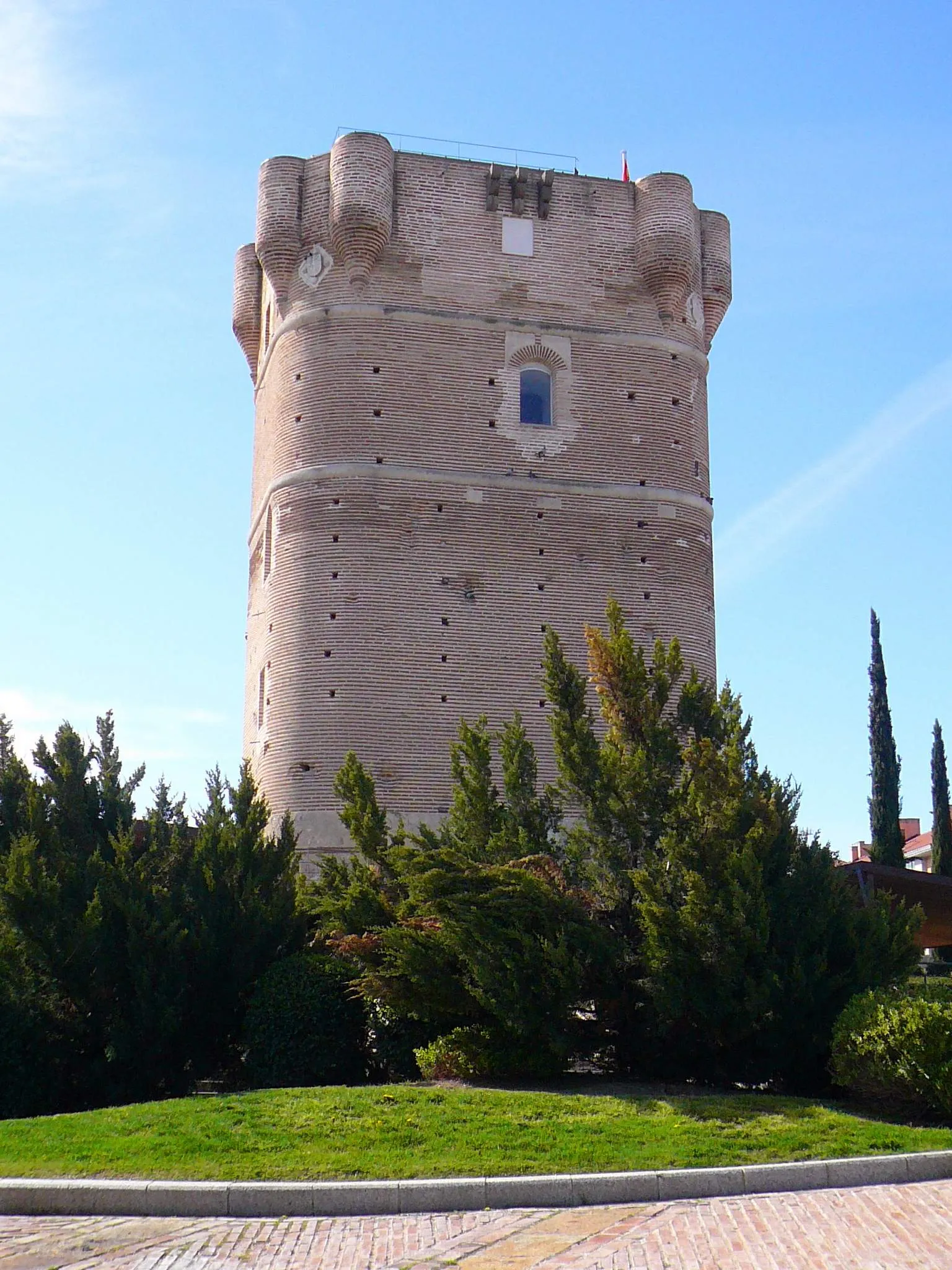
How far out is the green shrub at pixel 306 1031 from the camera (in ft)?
46.9

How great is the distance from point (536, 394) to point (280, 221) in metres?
5.95

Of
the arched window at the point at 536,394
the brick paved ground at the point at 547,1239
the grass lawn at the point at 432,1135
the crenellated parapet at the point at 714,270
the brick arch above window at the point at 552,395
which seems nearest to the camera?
the brick paved ground at the point at 547,1239

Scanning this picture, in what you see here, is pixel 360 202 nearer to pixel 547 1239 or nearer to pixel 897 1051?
pixel 897 1051

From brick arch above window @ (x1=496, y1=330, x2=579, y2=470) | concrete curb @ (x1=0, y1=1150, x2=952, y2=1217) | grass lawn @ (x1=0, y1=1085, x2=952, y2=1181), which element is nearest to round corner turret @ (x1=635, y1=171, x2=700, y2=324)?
brick arch above window @ (x1=496, y1=330, x2=579, y2=470)

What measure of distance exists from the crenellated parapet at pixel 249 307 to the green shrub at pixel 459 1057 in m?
20.1

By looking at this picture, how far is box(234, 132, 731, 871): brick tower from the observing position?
24609mm

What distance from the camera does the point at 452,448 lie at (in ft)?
86.1

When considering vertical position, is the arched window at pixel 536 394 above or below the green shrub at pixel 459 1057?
above

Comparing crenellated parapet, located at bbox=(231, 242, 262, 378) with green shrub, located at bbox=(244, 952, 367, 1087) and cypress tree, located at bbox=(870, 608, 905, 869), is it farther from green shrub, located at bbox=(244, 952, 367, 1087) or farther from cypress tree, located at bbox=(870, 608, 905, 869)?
cypress tree, located at bbox=(870, 608, 905, 869)

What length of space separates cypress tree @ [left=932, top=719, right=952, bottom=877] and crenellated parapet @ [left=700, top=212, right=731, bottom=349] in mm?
21101

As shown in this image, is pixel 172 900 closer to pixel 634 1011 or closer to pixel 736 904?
pixel 634 1011

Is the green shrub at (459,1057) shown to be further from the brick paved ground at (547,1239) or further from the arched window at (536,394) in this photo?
the arched window at (536,394)

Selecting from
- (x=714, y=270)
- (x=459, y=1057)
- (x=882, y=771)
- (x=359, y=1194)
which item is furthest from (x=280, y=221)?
(x=882, y=771)

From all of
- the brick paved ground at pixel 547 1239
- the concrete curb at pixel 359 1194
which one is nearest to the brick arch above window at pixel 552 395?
the concrete curb at pixel 359 1194
